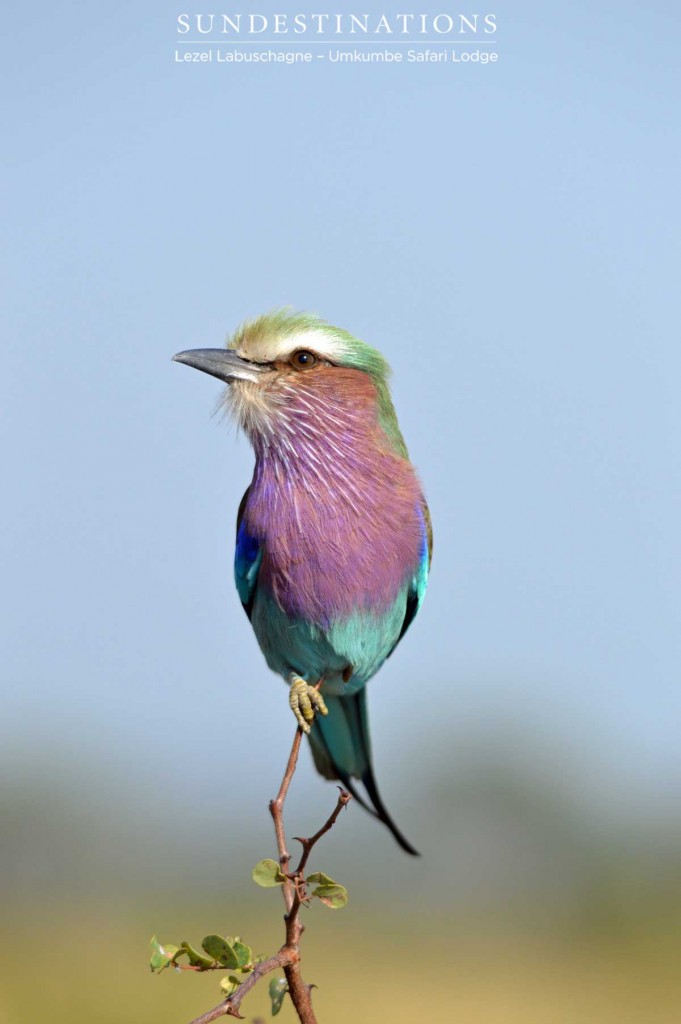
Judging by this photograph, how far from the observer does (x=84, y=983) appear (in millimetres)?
13188

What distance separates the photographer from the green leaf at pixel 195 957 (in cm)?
154

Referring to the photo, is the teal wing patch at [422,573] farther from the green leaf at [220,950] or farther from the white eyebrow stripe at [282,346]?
the green leaf at [220,950]

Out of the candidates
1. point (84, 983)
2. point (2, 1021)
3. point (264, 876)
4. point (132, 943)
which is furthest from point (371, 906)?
point (264, 876)

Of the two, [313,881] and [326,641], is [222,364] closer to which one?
[326,641]

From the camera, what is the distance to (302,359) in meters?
3.42

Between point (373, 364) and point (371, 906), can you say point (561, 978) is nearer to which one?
point (371, 906)

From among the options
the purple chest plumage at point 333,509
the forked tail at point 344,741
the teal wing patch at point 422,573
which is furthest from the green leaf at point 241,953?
the forked tail at point 344,741

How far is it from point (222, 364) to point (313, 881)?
1.89 metres

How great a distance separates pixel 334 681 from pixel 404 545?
1.67ft

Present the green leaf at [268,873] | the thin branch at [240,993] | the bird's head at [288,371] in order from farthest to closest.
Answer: the bird's head at [288,371] → the green leaf at [268,873] → the thin branch at [240,993]

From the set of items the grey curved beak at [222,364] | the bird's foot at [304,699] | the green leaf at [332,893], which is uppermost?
the grey curved beak at [222,364]

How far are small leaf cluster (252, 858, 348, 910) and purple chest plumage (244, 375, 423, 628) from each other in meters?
1.44

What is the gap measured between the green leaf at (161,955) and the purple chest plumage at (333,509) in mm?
1506

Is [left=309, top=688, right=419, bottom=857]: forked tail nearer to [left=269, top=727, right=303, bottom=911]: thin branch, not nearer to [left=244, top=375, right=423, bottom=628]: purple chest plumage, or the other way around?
[left=244, top=375, right=423, bottom=628]: purple chest plumage
